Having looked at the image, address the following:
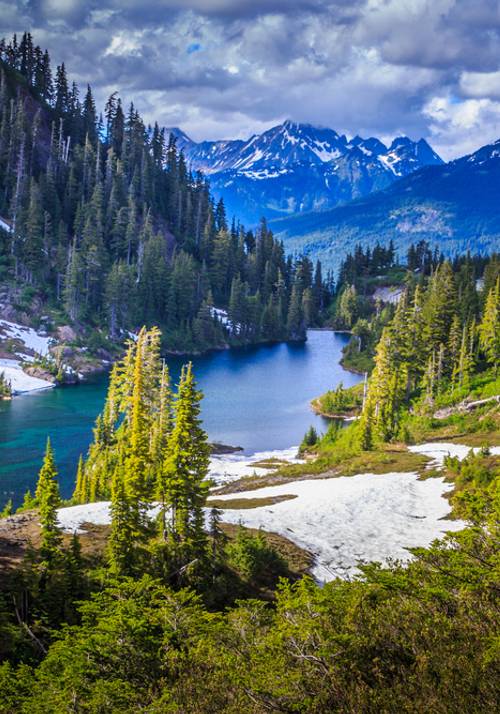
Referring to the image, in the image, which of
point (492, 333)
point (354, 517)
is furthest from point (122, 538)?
point (492, 333)

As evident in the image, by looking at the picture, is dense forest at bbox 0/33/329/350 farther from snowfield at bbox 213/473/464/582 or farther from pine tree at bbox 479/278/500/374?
snowfield at bbox 213/473/464/582

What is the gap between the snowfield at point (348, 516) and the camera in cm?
2333

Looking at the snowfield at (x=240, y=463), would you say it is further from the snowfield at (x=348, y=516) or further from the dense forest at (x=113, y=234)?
the dense forest at (x=113, y=234)

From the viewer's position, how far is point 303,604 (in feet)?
40.0

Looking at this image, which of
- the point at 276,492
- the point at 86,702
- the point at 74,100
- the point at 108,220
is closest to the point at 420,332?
the point at 276,492

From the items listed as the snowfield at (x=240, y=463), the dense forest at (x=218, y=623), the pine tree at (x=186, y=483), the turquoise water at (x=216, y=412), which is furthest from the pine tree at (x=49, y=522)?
the turquoise water at (x=216, y=412)

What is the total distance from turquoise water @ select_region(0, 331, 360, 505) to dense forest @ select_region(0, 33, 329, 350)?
1957 cm

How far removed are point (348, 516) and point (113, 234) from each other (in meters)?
113

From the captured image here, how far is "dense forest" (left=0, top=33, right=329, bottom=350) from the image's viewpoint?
111 meters

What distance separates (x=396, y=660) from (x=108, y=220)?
129m

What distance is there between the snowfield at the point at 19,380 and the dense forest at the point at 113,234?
64.7 ft

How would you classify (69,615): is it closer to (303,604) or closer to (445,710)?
(303,604)

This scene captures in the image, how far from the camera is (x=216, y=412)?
72062 millimetres

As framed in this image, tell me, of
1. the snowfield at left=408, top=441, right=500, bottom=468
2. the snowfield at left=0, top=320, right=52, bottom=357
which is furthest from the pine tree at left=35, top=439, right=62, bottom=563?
the snowfield at left=0, top=320, right=52, bottom=357
